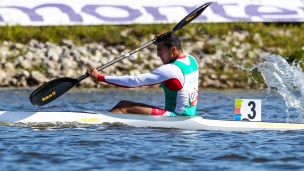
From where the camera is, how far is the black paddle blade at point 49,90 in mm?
10891

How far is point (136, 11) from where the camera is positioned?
19.1 metres

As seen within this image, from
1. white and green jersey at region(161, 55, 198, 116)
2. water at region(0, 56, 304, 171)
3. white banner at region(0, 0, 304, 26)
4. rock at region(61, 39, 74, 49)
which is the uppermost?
white banner at region(0, 0, 304, 26)

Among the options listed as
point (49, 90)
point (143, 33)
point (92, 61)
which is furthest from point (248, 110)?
point (143, 33)

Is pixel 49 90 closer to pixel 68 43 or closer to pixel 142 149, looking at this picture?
pixel 142 149

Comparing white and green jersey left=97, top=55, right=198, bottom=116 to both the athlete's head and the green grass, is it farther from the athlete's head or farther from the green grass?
the green grass

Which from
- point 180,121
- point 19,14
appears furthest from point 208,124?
point 19,14

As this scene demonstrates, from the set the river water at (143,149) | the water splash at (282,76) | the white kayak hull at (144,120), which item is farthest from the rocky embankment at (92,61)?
the river water at (143,149)

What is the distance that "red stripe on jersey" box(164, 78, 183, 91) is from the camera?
10093mm

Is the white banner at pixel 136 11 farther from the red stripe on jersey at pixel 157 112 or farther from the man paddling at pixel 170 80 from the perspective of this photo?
the red stripe on jersey at pixel 157 112

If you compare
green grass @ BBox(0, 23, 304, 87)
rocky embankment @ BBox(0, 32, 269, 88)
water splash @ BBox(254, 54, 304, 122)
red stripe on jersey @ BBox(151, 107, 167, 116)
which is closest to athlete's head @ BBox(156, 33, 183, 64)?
red stripe on jersey @ BBox(151, 107, 167, 116)

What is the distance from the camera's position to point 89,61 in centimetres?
1816

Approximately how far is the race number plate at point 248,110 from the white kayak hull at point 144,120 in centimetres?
14

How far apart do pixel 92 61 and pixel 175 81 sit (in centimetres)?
830

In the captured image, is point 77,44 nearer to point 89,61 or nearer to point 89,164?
point 89,61
